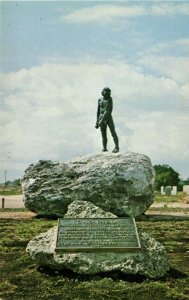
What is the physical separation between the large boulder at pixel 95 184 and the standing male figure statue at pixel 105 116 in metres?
1.58

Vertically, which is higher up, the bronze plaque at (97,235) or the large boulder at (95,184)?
the large boulder at (95,184)

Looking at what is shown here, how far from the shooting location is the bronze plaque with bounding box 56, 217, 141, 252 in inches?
235

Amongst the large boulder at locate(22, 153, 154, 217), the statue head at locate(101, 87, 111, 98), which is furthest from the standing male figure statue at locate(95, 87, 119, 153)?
the large boulder at locate(22, 153, 154, 217)

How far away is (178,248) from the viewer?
781 cm

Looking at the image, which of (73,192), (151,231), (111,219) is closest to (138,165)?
(73,192)

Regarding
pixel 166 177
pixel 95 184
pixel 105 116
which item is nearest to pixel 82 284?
pixel 95 184

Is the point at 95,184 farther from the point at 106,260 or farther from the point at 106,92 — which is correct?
the point at 106,260

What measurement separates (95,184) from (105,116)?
8.77 ft

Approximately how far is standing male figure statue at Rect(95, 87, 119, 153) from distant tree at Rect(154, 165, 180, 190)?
144 ft

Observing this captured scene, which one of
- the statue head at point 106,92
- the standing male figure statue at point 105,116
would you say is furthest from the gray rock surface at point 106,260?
the statue head at point 106,92

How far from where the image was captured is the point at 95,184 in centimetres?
1193

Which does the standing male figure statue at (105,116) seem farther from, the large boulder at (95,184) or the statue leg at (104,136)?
the large boulder at (95,184)

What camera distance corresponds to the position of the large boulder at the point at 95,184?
1193 centimetres

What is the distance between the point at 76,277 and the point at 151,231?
13.8 feet
